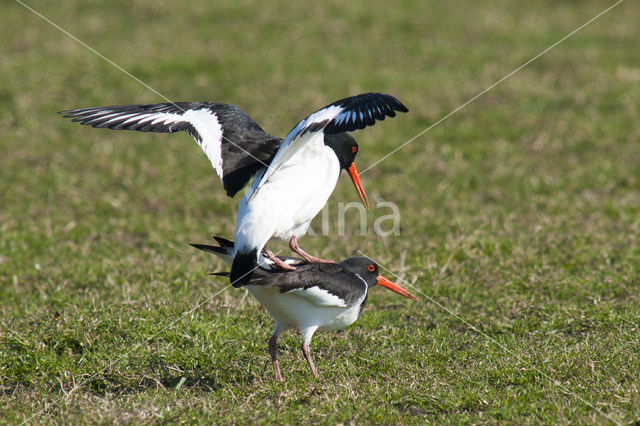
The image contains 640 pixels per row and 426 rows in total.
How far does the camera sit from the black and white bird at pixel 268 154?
15.2 feet

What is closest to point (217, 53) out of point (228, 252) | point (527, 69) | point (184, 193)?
point (184, 193)

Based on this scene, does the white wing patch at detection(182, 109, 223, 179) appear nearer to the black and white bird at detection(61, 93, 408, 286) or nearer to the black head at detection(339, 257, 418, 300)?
the black and white bird at detection(61, 93, 408, 286)

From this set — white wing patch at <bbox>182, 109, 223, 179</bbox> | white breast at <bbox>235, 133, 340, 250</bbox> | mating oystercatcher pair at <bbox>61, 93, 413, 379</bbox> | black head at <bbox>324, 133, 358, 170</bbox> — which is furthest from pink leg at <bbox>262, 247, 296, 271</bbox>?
black head at <bbox>324, 133, 358, 170</bbox>

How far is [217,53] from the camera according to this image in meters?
12.1

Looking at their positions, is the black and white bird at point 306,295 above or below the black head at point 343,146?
below

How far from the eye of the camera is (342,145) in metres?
5.40

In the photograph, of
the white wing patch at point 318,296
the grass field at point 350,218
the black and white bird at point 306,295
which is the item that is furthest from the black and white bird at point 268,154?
the grass field at point 350,218

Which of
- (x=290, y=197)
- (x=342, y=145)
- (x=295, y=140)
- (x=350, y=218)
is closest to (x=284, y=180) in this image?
(x=290, y=197)

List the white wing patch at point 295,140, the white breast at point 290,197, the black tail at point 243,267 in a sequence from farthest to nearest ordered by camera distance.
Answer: the white breast at point 290,197 → the white wing patch at point 295,140 → the black tail at point 243,267

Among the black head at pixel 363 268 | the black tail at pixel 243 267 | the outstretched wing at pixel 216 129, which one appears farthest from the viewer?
the outstretched wing at pixel 216 129

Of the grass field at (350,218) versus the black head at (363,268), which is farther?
the black head at (363,268)

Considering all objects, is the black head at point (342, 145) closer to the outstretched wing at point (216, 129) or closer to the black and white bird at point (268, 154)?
the black and white bird at point (268, 154)

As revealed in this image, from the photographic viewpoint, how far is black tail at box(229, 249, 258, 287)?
4434 millimetres

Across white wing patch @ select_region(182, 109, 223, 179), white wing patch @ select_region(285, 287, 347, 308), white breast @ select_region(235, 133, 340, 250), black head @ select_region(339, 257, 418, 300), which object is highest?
white wing patch @ select_region(182, 109, 223, 179)
